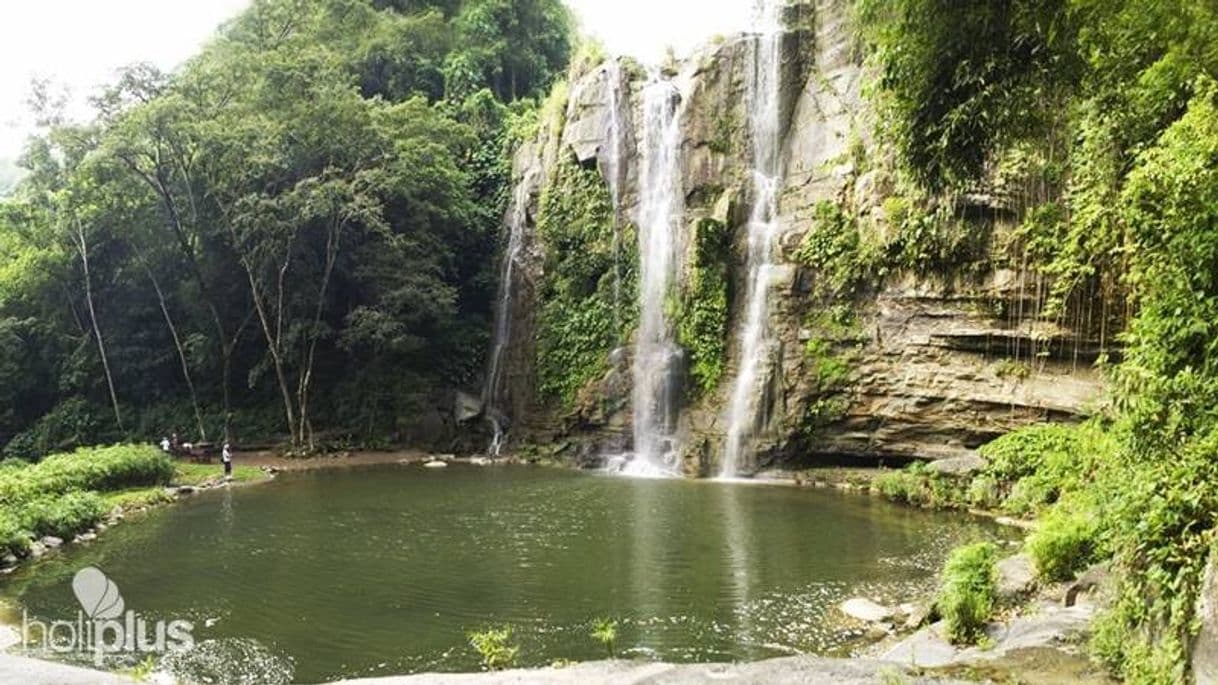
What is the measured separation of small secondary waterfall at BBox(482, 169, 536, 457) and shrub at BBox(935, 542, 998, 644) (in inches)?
849

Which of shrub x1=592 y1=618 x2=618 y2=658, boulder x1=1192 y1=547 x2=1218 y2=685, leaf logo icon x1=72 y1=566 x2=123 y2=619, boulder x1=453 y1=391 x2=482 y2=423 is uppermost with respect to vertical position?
boulder x1=1192 y1=547 x2=1218 y2=685

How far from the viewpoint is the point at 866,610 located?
9680 millimetres

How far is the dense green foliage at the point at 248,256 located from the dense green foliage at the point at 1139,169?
73.9ft

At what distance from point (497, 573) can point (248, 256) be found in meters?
20.1

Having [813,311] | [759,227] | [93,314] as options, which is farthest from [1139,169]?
[93,314]

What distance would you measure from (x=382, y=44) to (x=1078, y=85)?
33.5 m

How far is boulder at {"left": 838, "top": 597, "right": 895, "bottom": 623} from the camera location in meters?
9.50

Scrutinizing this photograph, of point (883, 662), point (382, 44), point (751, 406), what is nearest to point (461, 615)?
point (883, 662)

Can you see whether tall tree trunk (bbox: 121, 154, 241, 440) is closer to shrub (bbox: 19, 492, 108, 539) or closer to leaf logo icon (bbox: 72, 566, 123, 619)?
shrub (bbox: 19, 492, 108, 539)

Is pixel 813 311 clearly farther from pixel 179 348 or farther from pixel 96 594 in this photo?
pixel 179 348

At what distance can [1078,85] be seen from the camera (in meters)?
6.78

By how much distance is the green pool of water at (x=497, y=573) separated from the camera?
8992mm

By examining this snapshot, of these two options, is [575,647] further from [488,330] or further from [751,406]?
[488,330]

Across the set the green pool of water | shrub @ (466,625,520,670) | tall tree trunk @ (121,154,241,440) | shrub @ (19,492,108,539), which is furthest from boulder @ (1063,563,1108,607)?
tall tree trunk @ (121,154,241,440)
